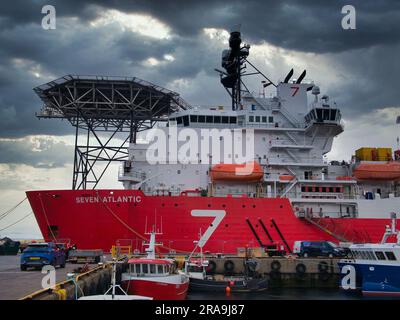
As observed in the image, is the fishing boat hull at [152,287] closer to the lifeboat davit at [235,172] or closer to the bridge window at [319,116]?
the lifeboat davit at [235,172]

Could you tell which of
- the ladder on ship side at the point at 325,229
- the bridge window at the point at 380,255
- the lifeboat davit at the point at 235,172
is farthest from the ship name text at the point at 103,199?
the bridge window at the point at 380,255

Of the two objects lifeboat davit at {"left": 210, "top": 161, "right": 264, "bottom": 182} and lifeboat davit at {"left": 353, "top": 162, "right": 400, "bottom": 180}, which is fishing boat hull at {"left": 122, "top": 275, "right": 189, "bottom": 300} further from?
lifeboat davit at {"left": 353, "top": 162, "right": 400, "bottom": 180}

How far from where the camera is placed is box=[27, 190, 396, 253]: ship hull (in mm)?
27547

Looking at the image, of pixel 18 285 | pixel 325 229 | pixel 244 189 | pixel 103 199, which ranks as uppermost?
pixel 244 189

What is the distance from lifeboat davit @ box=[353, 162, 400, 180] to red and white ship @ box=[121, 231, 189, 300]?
19020mm

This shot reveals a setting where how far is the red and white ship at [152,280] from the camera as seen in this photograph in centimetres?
1752

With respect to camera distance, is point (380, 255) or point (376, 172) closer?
point (380, 255)

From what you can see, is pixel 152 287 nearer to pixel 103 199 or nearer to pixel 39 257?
pixel 39 257

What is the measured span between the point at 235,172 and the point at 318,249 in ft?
25.4

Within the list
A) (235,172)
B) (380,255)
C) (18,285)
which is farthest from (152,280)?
(235,172)

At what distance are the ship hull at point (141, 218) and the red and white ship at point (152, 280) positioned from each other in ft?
29.6

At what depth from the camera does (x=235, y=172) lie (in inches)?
1169
